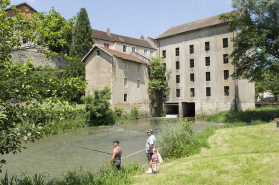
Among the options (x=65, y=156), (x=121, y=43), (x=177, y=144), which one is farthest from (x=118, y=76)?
(x=177, y=144)

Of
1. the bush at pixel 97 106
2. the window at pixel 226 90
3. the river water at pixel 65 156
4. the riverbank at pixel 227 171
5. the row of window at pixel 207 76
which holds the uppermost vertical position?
the row of window at pixel 207 76

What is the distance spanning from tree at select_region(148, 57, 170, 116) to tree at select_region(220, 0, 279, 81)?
51.9 feet

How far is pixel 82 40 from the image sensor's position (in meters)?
38.8

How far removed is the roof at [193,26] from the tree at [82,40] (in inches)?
491

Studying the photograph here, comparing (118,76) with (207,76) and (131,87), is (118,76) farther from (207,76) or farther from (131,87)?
(207,76)

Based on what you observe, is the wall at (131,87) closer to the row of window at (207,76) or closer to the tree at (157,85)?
the tree at (157,85)

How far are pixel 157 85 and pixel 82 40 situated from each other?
15134mm

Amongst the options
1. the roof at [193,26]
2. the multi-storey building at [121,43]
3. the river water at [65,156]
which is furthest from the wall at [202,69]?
the river water at [65,156]

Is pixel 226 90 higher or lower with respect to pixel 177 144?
higher

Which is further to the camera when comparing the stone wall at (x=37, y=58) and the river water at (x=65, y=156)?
the stone wall at (x=37, y=58)

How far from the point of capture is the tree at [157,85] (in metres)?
37.1

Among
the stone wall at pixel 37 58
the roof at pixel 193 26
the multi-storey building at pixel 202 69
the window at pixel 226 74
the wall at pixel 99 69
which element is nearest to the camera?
the multi-storey building at pixel 202 69

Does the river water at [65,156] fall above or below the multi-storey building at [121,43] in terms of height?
below

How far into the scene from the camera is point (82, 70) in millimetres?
35562
